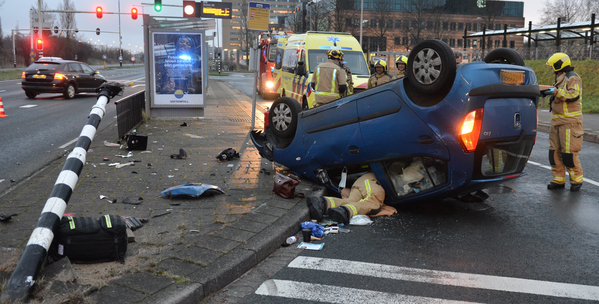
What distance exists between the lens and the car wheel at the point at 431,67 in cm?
464

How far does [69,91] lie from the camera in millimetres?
21281

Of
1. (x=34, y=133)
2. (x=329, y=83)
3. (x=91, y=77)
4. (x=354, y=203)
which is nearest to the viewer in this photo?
(x=354, y=203)

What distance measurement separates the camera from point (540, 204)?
6.16m

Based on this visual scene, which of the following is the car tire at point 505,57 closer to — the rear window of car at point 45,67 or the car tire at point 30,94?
the rear window of car at point 45,67

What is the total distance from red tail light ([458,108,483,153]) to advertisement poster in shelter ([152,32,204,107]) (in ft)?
32.9

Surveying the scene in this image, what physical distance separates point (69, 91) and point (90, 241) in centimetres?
1969

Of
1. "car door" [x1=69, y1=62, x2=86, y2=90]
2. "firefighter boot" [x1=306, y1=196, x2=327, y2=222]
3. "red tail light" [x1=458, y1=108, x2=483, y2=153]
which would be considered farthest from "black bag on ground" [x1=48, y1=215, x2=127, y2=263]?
"car door" [x1=69, y1=62, x2=86, y2=90]

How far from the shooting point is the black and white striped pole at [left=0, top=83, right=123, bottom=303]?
3.04 meters

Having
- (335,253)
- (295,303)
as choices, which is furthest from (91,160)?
(295,303)

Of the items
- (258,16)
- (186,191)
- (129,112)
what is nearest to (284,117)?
(186,191)

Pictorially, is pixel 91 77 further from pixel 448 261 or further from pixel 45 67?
pixel 448 261

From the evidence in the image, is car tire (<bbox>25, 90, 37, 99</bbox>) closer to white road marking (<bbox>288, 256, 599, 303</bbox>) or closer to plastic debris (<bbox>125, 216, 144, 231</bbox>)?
plastic debris (<bbox>125, 216, 144, 231</bbox>)

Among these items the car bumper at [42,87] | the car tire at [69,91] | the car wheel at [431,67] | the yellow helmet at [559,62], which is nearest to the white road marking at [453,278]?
the car wheel at [431,67]

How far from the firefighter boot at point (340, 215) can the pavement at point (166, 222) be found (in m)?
0.28
